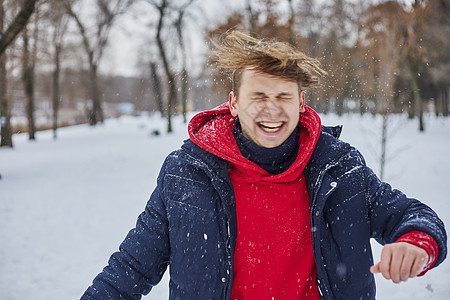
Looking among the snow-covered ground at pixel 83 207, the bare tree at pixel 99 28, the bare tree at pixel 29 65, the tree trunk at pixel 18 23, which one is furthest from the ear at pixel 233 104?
the bare tree at pixel 99 28

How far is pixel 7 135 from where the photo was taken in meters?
16.2

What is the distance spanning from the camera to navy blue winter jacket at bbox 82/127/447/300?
4.90 feet

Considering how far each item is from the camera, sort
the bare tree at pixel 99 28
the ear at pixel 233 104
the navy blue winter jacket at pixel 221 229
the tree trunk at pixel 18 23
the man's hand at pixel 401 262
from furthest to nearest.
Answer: the bare tree at pixel 99 28, the tree trunk at pixel 18 23, the ear at pixel 233 104, the navy blue winter jacket at pixel 221 229, the man's hand at pixel 401 262

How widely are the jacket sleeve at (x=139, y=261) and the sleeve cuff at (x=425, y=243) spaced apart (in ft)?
3.04

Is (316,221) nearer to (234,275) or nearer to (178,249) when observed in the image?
(234,275)

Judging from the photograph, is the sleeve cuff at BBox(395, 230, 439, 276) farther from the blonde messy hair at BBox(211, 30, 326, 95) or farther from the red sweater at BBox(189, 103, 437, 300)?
the blonde messy hair at BBox(211, 30, 326, 95)

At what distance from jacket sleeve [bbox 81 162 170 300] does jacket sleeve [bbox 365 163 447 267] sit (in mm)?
864

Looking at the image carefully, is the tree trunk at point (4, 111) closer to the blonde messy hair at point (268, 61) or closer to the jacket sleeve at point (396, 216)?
the blonde messy hair at point (268, 61)

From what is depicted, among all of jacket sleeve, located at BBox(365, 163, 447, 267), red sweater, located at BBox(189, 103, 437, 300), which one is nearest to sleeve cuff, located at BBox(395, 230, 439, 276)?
jacket sleeve, located at BBox(365, 163, 447, 267)

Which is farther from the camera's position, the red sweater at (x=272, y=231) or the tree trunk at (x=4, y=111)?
the tree trunk at (x=4, y=111)

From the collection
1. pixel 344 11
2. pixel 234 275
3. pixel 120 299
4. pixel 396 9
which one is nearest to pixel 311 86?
pixel 234 275

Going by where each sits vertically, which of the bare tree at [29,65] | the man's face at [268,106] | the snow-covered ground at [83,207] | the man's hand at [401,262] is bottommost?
the snow-covered ground at [83,207]

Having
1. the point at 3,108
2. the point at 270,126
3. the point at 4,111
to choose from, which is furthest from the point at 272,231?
the point at 4,111

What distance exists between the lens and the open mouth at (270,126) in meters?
1.59
